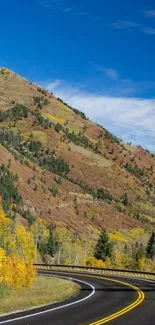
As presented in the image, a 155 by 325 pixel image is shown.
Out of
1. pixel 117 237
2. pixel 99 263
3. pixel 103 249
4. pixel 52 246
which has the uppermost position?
pixel 117 237

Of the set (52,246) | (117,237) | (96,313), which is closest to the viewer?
(96,313)

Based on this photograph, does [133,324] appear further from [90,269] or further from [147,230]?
[147,230]

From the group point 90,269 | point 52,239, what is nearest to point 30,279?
point 90,269

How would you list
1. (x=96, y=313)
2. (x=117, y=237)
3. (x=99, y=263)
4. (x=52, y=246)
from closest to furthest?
(x=96, y=313)
(x=99, y=263)
(x=52, y=246)
(x=117, y=237)

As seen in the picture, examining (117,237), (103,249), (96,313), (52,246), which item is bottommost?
(96,313)

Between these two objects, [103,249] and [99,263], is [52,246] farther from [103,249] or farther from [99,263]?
[99,263]

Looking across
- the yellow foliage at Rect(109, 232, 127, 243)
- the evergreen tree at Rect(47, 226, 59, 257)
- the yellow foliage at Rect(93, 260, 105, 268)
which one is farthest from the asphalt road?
the yellow foliage at Rect(109, 232, 127, 243)

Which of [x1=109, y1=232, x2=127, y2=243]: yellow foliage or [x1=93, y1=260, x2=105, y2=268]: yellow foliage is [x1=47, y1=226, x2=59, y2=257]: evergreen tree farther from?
[x1=109, y1=232, x2=127, y2=243]: yellow foliage

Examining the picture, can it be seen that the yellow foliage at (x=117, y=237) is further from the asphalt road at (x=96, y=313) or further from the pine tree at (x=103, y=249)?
the asphalt road at (x=96, y=313)

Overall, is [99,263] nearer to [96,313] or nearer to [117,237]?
[117,237]

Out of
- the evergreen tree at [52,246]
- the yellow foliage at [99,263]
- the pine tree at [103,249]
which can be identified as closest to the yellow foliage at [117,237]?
the evergreen tree at [52,246]

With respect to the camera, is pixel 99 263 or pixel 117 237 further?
pixel 117 237

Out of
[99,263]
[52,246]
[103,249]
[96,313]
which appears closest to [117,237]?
[52,246]

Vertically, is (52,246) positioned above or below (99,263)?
above
